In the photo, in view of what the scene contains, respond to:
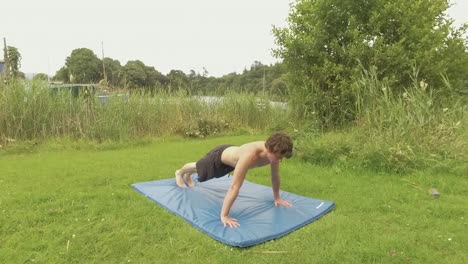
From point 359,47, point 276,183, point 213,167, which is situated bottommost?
point 276,183

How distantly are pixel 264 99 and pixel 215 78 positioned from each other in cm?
426

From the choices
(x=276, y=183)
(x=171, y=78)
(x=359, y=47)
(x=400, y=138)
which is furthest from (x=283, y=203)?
(x=171, y=78)

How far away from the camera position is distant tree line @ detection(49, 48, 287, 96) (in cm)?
995

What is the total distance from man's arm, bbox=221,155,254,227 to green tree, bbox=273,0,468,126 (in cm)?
405

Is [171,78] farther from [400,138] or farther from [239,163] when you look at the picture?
[239,163]

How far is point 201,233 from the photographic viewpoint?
3.33 metres

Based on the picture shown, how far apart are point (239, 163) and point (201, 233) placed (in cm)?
72

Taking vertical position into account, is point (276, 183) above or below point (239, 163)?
below

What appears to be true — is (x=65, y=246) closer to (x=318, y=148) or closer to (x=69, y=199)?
(x=69, y=199)

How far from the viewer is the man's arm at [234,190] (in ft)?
11.2

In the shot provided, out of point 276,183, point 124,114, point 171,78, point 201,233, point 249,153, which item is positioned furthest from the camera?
point 171,78

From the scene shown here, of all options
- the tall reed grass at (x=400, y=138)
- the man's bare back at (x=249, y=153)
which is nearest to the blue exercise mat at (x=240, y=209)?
the man's bare back at (x=249, y=153)

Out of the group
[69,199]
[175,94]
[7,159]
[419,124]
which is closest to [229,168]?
[69,199]

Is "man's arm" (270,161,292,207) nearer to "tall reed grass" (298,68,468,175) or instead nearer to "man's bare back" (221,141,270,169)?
"man's bare back" (221,141,270,169)
